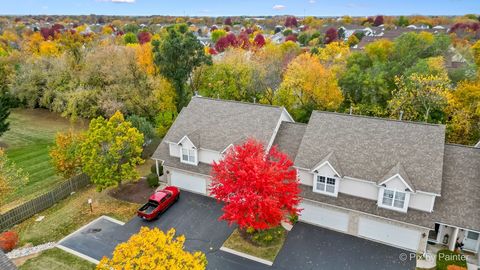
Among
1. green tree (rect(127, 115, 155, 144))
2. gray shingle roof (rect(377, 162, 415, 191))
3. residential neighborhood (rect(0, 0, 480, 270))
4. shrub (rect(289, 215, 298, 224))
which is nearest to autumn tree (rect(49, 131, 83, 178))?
residential neighborhood (rect(0, 0, 480, 270))

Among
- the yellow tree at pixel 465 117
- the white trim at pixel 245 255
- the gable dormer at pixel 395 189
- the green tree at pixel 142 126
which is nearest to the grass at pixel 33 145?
the green tree at pixel 142 126

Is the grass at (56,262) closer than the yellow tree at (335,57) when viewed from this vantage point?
Yes

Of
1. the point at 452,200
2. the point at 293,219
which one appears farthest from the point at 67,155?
the point at 452,200

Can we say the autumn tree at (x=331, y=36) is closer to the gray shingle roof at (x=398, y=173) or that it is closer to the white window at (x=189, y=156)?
the white window at (x=189, y=156)

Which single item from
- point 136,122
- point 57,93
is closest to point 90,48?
point 57,93

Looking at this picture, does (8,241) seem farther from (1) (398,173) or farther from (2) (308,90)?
(2) (308,90)

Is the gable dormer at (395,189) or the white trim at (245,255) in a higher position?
the gable dormer at (395,189)
